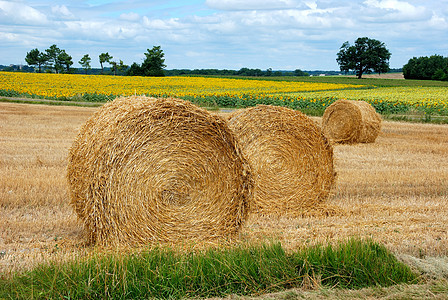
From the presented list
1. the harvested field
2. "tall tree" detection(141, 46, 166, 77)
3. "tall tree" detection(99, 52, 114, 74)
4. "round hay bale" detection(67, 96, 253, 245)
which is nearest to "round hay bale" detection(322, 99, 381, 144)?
the harvested field

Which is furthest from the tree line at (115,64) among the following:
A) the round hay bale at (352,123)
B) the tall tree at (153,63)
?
the round hay bale at (352,123)

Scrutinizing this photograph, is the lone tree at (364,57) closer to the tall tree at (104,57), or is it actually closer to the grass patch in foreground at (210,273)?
the tall tree at (104,57)

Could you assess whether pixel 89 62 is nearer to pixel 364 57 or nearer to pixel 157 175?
pixel 364 57

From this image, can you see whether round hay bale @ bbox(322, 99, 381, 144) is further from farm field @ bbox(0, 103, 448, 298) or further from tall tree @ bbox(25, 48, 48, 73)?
tall tree @ bbox(25, 48, 48, 73)

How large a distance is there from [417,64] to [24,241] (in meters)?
81.7

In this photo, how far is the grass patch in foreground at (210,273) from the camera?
4309 millimetres

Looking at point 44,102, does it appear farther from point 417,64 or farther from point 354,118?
point 417,64

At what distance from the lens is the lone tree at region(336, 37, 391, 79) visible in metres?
86.1

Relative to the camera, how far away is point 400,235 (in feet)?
20.5

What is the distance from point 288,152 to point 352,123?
7928 mm

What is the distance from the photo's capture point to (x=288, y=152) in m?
8.37

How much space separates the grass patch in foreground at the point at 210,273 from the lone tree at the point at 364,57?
8447cm

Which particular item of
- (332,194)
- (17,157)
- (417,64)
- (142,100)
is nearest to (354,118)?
(332,194)

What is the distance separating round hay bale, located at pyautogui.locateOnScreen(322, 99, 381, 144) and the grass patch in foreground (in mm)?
10985
